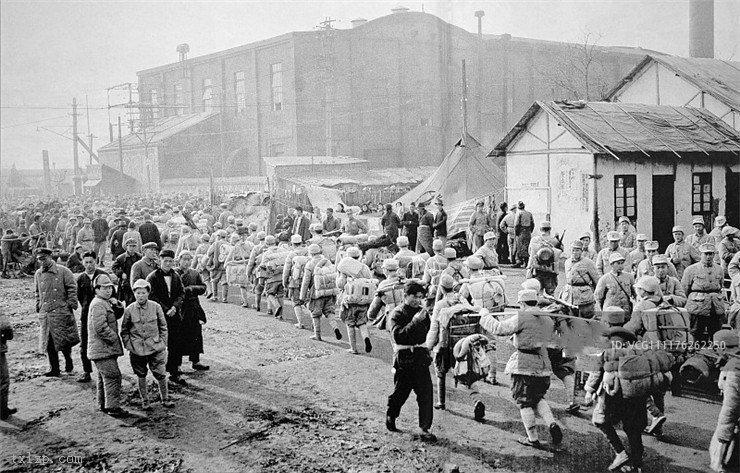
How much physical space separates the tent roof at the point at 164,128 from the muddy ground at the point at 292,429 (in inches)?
1675

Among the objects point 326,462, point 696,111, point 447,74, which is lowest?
point 326,462

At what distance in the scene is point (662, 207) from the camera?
19.4 m

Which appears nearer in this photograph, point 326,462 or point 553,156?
point 326,462

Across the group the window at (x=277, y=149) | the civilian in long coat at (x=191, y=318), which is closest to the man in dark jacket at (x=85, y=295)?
the civilian in long coat at (x=191, y=318)

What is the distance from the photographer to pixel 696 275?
9.07 meters

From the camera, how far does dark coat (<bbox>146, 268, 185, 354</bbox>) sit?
31.2ft

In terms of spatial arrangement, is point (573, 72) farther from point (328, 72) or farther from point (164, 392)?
point (164, 392)

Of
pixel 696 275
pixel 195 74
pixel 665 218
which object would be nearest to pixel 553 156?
pixel 665 218

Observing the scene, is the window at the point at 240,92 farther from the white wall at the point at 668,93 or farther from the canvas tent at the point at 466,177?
the white wall at the point at 668,93

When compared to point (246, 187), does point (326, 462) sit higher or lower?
lower

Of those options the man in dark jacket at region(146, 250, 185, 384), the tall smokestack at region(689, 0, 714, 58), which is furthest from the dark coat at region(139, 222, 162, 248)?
the tall smokestack at region(689, 0, 714, 58)

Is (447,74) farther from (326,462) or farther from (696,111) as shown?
(326,462)

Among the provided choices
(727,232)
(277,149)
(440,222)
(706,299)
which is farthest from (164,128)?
(706,299)

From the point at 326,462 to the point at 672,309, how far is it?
4.63 meters
